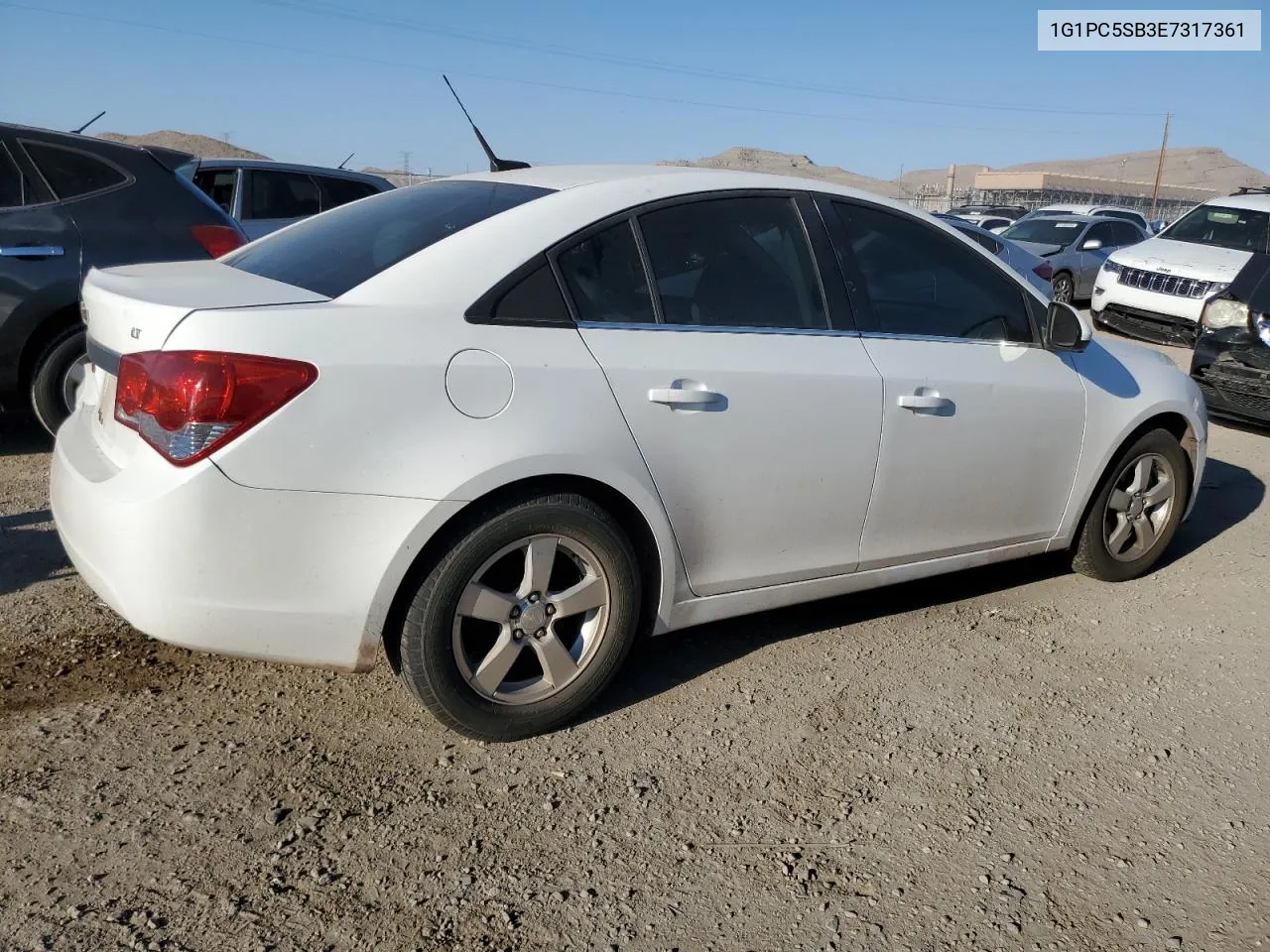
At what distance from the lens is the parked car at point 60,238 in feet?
17.7

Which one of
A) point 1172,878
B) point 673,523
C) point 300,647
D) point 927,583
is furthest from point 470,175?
point 1172,878

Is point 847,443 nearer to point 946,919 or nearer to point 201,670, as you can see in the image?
point 946,919

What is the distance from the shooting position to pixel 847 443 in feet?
11.7

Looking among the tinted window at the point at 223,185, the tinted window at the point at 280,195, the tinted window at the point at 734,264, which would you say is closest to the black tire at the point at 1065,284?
the tinted window at the point at 280,195

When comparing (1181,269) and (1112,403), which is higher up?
(1112,403)

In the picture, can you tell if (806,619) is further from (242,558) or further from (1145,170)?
(1145,170)

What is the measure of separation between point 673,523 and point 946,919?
1.29 meters

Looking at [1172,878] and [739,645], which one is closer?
[1172,878]

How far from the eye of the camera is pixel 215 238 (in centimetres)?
602

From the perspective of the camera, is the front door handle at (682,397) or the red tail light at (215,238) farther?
the red tail light at (215,238)

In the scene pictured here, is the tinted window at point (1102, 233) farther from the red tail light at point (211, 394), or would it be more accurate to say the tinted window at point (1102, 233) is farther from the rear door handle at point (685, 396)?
the red tail light at point (211, 394)

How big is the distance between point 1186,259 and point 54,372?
11.1 metres

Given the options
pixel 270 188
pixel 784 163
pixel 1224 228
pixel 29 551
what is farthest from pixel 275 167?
pixel 784 163

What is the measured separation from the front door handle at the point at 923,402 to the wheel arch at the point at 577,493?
0.98 metres
